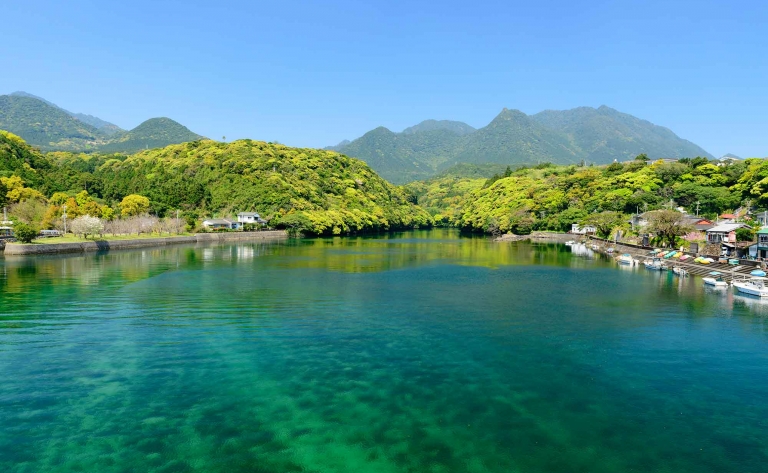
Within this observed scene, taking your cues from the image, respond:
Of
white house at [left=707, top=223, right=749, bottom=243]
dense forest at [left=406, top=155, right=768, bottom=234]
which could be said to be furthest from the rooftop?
dense forest at [left=406, top=155, right=768, bottom=234]

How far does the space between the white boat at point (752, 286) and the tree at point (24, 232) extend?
216 feet

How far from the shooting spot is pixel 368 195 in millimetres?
140250

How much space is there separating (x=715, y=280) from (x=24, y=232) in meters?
65.6

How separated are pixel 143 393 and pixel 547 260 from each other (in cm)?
4768

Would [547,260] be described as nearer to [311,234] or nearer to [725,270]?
[725,270]

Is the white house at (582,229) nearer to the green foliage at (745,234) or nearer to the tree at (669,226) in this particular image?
the tree at (669,226)

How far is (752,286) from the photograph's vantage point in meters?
29.9

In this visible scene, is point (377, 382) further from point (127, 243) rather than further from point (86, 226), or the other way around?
point (127, 243)

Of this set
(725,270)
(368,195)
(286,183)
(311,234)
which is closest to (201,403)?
(725,270)

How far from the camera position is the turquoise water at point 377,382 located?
10094mm

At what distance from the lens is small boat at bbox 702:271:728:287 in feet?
108

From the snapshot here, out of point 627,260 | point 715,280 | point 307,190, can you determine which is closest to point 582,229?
point 627,260

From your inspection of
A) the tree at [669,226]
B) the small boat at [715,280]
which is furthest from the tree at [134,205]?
the small boat at [715,280]

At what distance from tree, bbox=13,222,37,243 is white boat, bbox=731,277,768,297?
66.0 m
